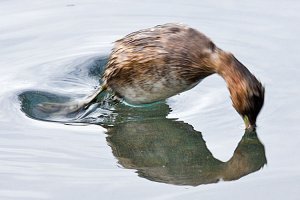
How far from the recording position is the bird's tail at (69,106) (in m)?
8.51

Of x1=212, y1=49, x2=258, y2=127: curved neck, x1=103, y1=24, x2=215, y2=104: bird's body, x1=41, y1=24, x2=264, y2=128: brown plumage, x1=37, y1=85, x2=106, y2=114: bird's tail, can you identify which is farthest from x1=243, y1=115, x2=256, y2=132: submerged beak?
x1=37, y1=85, x2=106, y2=114: bird's tail

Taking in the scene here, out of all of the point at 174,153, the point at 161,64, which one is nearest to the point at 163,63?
the point at 161,64

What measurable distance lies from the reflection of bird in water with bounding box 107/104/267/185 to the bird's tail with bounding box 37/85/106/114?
20.2 inches

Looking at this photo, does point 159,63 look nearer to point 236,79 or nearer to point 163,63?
point 163,63

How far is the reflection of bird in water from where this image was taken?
288 inches

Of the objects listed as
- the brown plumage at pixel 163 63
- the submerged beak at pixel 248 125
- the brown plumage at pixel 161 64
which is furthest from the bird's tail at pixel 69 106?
the submerged beak at pixel 248 125

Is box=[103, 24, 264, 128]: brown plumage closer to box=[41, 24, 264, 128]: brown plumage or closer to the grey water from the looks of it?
box=[41, 24, 264, 128]: brown plumage

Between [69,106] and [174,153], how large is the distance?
137 cm

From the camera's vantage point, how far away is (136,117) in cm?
842

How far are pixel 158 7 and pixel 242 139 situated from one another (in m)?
2.90

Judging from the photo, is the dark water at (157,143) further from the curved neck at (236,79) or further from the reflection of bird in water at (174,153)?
the curved neck at (236,79)

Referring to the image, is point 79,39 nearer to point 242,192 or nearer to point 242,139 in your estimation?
point 242,139

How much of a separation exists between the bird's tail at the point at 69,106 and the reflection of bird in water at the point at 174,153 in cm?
51

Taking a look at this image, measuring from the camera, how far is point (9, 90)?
8.83 m
